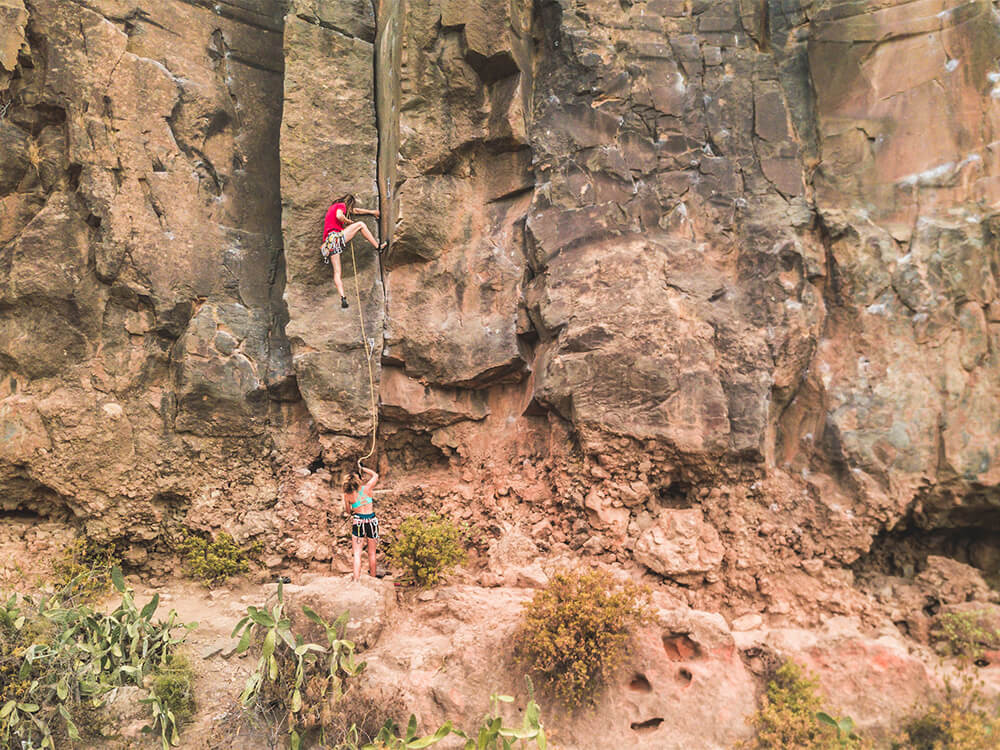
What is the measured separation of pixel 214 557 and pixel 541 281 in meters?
4.63

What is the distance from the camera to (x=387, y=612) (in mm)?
6328

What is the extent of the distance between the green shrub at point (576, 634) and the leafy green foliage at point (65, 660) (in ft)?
9.49

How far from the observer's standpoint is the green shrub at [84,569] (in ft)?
22.4

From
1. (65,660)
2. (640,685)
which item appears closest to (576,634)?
(640,685)

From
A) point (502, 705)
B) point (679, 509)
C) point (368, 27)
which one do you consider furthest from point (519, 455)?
point (368, 27)

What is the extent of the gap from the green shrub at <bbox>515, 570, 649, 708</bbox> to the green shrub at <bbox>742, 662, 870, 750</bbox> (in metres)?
1.14

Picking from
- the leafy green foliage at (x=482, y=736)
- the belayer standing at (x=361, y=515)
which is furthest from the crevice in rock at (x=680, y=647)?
the belayer standing at (x=361, y=515)

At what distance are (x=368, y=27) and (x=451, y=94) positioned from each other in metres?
1.84

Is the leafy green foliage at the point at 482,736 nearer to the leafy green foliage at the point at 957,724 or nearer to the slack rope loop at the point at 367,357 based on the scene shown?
the leafy green foliage at the point at 957,724

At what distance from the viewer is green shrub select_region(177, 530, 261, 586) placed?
7.63 meters

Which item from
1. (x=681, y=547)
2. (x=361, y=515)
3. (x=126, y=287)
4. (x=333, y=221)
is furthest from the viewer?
(x=333, y=221)

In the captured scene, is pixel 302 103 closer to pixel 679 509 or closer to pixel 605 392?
pixel 605 392

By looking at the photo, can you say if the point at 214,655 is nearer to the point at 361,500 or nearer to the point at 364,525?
the point at 364,525

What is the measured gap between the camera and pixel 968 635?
5945mm
